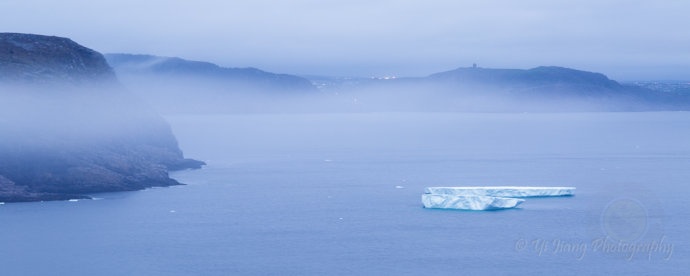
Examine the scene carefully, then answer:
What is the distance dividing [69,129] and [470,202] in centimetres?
2207

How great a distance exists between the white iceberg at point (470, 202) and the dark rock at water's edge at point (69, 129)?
15.9 metres

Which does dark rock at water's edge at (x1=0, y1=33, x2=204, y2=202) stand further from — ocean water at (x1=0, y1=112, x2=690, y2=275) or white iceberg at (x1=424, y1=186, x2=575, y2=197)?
white iceberg at (x1=424, y1=186, x2=575, y2=197)

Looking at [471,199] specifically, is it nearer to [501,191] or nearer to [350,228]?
[501,191]

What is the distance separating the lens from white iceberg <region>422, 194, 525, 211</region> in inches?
1793

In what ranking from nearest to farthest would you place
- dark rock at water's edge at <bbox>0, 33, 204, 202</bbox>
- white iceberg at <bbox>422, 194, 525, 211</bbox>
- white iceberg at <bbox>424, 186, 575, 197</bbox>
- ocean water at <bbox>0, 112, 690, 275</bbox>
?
ocean water at <bbox>0, 112, 690, 275</bbox>
white iceberg at <bbox>422, 194, 525, 211</bbox>
white iceberg at <bbox>424, 186, 575, 197</bbox>
dark rock at water's edge at <bbox>0, 33, 204, 202</bbox>

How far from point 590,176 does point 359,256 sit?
3411 centimetres

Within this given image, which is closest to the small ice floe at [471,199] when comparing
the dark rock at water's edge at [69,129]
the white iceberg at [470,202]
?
the white iceberg at [470,202]

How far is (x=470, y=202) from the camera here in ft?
150

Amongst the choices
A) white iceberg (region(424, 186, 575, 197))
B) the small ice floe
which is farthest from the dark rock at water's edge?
the small ice floe

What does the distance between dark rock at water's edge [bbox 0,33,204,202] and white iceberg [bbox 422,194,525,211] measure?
52.3 feet

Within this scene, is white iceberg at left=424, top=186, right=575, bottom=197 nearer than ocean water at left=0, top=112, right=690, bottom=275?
No

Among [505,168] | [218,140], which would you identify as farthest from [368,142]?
[505,168]

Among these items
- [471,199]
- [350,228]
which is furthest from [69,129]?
[471,199]

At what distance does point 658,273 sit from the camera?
32.3 meters
